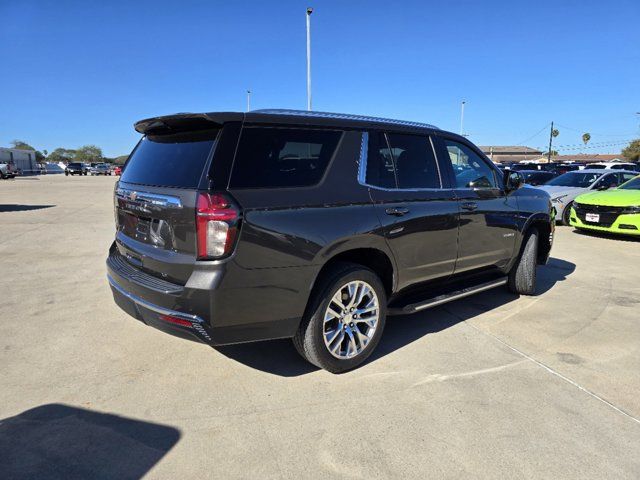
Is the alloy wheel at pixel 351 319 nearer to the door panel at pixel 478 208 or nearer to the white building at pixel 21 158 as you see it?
the door panel at pixel 478 208

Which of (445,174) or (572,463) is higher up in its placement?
(445,174)

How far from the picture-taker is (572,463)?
98.3 inches

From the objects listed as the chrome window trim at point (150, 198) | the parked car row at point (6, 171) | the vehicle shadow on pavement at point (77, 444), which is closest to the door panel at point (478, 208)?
the chrome window trim at point (150, 198)

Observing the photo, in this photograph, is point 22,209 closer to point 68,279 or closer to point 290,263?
point 68,279

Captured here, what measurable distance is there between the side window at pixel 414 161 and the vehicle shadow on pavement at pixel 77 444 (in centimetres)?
265

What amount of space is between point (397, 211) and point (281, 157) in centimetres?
112

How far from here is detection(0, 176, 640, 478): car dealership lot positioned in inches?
97.8

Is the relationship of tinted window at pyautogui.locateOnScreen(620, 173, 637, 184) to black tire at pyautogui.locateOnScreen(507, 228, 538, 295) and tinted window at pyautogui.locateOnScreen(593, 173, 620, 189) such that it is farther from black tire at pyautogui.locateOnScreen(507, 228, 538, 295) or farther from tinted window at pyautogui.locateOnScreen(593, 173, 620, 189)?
black tire at pyautogui.locateOnScreen(507, 228, 538, 295)

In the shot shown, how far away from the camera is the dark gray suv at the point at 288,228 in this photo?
280 centimetres

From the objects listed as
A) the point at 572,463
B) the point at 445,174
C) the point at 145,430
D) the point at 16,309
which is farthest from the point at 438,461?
the point at 16,309

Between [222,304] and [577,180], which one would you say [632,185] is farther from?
[222,304]

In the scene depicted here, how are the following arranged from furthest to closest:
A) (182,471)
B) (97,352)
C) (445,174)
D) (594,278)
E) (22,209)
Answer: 1. (22,209)
2. (594,278)
3. (445,174)
4. (97,352)
5. (182,471)

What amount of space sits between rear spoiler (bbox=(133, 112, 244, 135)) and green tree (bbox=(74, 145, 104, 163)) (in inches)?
5034

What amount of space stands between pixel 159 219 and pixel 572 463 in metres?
2.91
